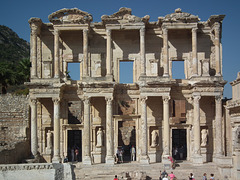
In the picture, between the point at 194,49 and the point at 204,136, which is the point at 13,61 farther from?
the point at 204,136

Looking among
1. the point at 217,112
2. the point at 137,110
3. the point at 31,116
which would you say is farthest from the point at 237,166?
the point at 31,116

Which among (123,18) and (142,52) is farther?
(123,18)

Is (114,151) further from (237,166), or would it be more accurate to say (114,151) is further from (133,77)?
(237,166)

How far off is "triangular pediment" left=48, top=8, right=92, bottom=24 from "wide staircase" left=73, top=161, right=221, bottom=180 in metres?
9.50

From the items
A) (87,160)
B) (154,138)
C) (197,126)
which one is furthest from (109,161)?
(197,126)

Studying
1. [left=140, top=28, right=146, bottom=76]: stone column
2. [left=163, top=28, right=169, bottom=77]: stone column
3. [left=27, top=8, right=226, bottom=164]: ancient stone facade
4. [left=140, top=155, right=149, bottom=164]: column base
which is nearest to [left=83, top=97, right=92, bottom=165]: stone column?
[left=27, top=8, right=226, bottom=164]: ancient stone facade

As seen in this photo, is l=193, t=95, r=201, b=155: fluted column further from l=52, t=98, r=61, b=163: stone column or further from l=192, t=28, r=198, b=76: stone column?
l=52, t=98, r=61, b=163: stone column

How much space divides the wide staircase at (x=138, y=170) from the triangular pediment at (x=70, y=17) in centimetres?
950

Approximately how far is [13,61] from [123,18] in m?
35.3

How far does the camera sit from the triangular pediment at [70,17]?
2280cm

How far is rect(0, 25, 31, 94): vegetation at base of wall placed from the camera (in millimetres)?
36037

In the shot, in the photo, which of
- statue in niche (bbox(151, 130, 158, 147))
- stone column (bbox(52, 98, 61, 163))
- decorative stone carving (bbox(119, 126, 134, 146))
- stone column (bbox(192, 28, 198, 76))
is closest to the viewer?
stone column (bbox(52, 98, 61, 163))

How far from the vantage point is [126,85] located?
2325 cm

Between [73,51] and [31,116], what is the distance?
541cm
